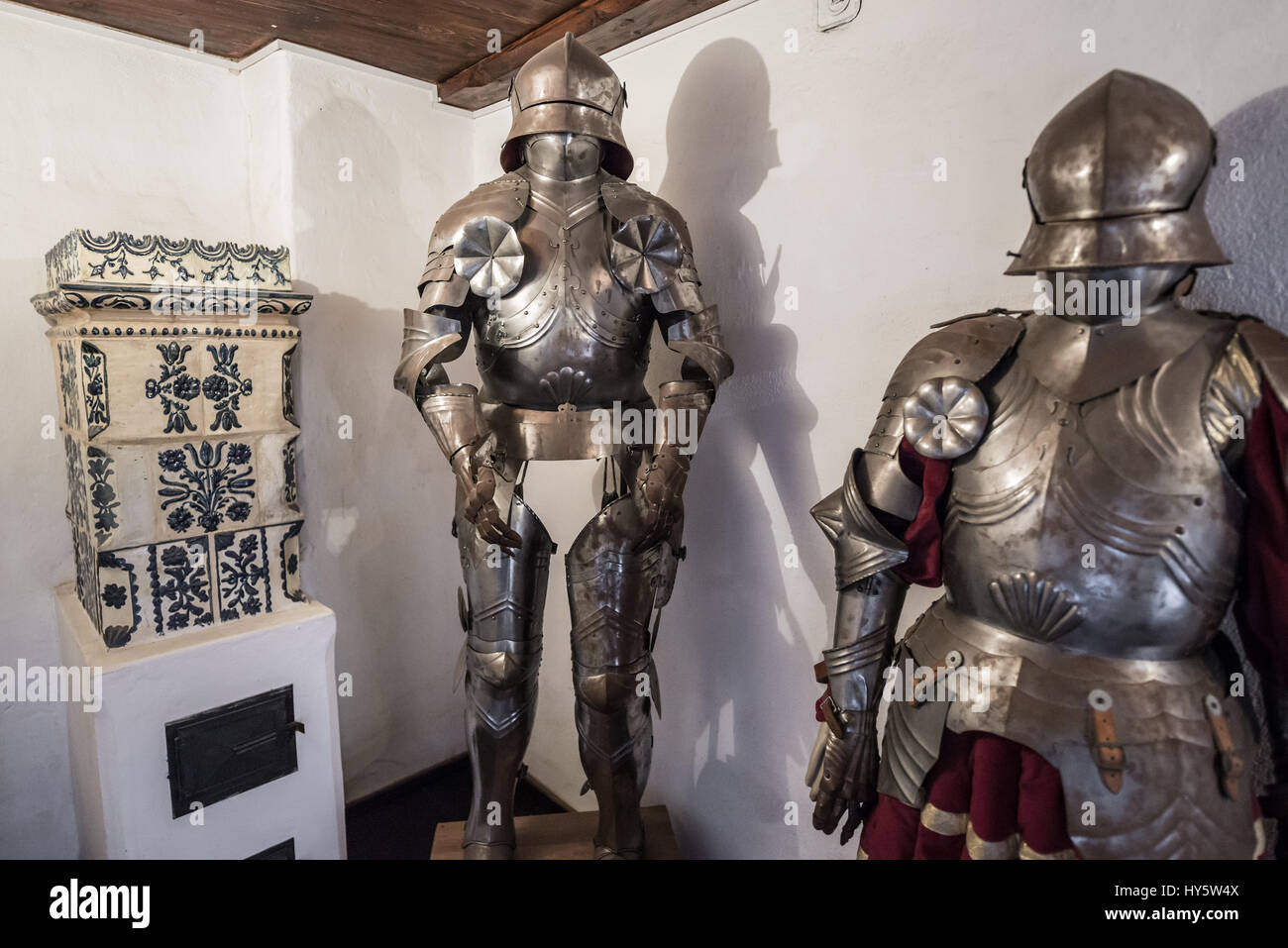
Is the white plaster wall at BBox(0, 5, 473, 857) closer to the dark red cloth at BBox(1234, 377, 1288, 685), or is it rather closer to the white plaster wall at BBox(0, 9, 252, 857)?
the white plaster wall at BBox(0, 9, 252, 857)

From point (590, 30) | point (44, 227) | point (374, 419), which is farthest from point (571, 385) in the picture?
point (44, 227)

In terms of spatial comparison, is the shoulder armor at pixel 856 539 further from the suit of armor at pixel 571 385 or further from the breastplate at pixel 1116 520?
the suit of armor at pixel 571 385

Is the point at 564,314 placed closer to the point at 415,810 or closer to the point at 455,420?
the point at 455,420

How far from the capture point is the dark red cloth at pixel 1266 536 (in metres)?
0.96

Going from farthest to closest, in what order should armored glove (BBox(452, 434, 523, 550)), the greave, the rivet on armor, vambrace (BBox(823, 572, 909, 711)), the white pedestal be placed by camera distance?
the greave, the white pedestal, armored glove (BBox(452, 434, 523, 550)), vambrace (BBox(823, 572, 909, 711)), the rivet on armor

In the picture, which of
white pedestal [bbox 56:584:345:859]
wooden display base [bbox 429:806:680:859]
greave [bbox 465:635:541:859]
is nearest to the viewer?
white pedestal [bbox 56:584:345:859]

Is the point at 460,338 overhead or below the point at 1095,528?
overhead

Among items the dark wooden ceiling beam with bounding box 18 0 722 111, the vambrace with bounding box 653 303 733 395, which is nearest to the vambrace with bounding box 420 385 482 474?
the vambrace with bounding box 653 303 733 395

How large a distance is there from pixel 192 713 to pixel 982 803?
164 centimetres

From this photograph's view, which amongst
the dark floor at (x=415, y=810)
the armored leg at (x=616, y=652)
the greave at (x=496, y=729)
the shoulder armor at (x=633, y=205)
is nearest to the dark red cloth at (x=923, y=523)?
the armored leg at (x=616, y=652)

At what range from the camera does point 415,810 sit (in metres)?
2.48

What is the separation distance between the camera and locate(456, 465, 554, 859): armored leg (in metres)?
1.71

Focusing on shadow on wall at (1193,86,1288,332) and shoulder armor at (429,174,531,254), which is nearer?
shadow on wall at (1193,86,1288,332)

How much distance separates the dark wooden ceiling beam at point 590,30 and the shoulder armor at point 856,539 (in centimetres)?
131
